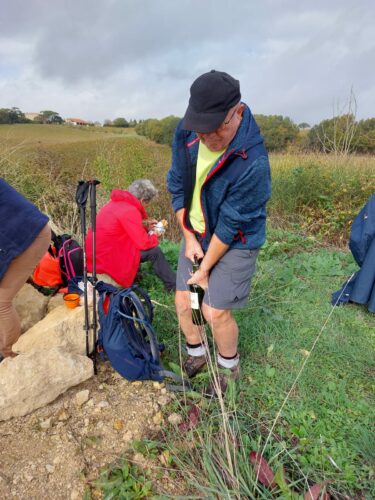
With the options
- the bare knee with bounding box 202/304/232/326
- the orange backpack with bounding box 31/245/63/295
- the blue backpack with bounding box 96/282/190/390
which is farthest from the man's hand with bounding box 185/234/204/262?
the orange backpack with bounding box 31/245/63/295

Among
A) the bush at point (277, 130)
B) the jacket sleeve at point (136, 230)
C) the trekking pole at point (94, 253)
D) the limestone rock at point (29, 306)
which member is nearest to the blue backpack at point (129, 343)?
the trekking pole at point (94, 253)

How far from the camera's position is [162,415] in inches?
92.2

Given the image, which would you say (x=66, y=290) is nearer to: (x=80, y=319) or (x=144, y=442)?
(x=80, y=319)

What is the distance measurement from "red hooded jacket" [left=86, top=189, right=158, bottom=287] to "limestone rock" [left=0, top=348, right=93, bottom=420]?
4.50 feet

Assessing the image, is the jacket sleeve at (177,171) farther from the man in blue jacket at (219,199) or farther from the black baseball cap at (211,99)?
the black baseball cap at (211,99)

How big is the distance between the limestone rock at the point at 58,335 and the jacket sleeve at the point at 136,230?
117cm

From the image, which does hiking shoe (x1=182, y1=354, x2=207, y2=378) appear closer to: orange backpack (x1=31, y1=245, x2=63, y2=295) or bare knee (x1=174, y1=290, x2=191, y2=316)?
bare knee (x1=174, y1=290, x2=191, y2=316)

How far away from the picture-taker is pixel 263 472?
6.05ft

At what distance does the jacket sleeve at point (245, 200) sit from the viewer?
1900mm

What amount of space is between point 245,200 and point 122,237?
2.12 m

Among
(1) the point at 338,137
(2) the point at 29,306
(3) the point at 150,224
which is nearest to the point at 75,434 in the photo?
(2) the point at 29,306

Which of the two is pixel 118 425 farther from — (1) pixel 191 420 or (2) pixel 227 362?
(2) pixel 227 362

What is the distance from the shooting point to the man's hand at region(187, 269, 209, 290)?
2.26 m

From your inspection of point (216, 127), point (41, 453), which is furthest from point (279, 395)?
point (216, 127)
